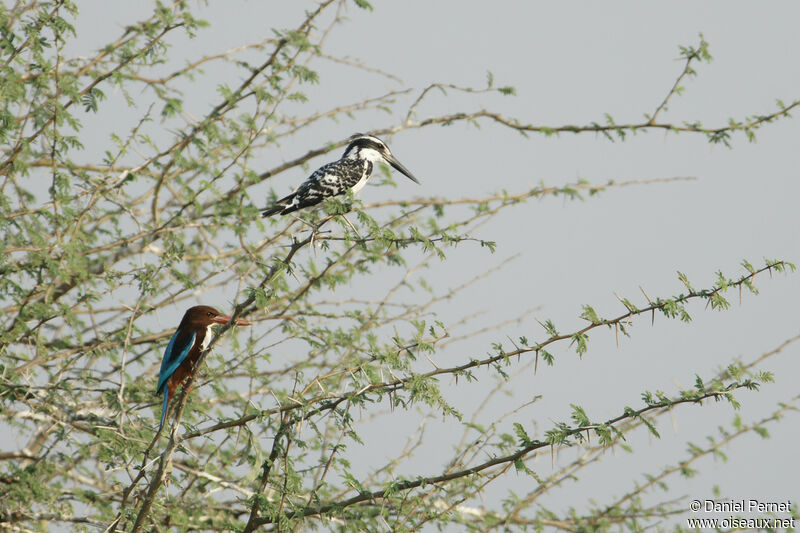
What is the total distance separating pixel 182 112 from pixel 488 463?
99.9 inches

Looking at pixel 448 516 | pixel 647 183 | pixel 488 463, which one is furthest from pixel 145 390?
pixel 647 183

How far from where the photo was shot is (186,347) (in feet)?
12.9

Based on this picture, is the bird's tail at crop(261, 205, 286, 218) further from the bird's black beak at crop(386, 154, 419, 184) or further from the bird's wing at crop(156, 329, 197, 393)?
the bird's black beak at crop(386, 154, 419, 184)

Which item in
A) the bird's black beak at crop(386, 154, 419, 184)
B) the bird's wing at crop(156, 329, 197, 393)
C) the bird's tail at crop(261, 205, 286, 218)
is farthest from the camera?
the bird's black beak at crop(386, 154, 419, 184)

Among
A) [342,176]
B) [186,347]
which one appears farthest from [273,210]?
[186,347]

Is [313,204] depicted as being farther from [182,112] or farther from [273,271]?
[273,271]

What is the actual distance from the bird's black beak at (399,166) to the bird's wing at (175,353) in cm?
269

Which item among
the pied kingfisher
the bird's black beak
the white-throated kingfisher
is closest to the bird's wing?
the white-throated kingfisher

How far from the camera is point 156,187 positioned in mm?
4648

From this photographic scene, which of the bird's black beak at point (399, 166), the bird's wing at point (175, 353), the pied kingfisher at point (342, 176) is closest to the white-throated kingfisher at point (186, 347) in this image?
the bird's wing at point (175, 353)

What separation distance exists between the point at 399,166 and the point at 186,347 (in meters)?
2.97

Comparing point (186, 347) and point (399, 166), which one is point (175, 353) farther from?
point (399, 166)

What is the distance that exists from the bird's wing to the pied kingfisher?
0.89 m

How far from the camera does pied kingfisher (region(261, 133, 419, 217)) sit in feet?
16.4
